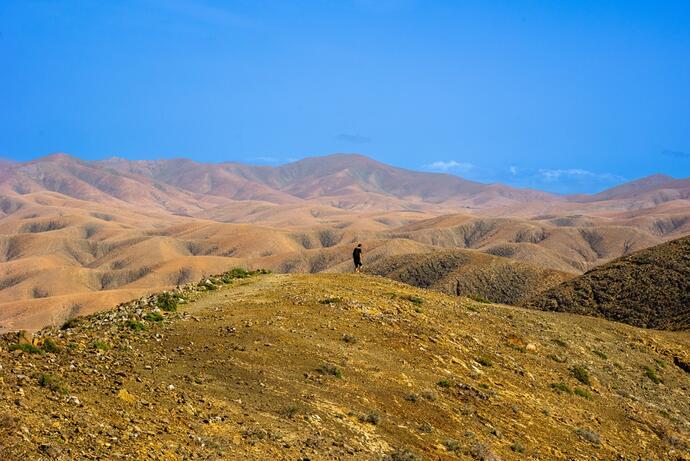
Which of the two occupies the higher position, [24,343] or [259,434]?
[24,343]

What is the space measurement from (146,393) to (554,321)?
20563 mm

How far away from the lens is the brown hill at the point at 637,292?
45.9 meters

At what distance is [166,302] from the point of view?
Answer: 1948cm

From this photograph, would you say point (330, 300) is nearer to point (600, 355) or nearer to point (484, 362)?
point (484, 362)

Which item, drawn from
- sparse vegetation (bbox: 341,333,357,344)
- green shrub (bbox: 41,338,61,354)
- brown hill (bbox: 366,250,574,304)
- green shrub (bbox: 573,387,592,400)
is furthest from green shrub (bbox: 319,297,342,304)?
brown hill (bbox: 366,250,574,304)

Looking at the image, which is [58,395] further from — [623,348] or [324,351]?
[623,348]

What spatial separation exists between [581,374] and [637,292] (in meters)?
30.4

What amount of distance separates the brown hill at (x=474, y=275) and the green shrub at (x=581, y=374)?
45.3 m

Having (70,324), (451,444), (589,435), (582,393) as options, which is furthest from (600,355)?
(70,324)

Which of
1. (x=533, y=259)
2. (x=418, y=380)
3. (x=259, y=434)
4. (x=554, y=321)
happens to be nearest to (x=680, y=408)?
(x=554, y=321)

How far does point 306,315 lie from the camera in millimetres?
19812

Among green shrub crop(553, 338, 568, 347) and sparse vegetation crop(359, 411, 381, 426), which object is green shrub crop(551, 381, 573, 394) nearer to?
green shrub crop(553, 338, 568, 347)

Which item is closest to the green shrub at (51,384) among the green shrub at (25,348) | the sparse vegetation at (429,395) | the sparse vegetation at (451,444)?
the green shrub at (25,348)

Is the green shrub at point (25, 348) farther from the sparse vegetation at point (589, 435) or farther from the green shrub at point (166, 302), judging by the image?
the sparse vegetation at point (589, 435)
